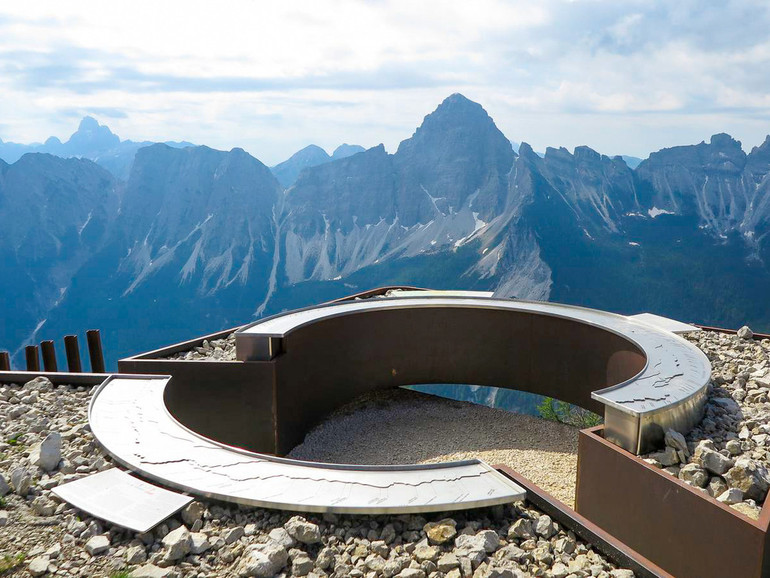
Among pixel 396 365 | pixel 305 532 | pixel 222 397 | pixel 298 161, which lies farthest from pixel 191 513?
pixel 298 161

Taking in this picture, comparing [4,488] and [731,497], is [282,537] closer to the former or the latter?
[4,488]

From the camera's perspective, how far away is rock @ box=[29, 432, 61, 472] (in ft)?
16.5

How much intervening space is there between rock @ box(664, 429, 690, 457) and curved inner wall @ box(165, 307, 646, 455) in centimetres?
289

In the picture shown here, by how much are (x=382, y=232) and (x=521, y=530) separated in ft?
353

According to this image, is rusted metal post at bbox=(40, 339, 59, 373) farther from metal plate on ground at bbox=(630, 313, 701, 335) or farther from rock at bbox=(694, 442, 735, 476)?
metal plate on ground at bbox=(630, 313, 701, 335)

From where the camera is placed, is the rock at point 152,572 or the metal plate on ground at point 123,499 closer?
the rock at point 152,572

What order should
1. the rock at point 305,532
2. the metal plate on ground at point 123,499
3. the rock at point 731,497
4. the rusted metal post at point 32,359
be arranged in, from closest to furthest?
the rock at point 305,532 < the metal plate on ground at point 123,499 < the rock at point 731,497 < the rusted metal post at point 32,359

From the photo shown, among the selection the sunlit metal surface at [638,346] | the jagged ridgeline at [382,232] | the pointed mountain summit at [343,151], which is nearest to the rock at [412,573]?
the sunlit metal surface at [638,346]

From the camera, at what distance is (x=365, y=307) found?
11.5 m

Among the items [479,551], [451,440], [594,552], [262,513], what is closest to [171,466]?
[262,513]

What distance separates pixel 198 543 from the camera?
13.1ft

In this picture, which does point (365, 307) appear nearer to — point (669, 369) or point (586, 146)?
point (669, 369)

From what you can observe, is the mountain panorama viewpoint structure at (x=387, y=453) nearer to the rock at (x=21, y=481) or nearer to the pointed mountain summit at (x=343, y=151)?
the rock at (x=21, y=481)

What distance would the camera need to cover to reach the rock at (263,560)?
372 centimetres
